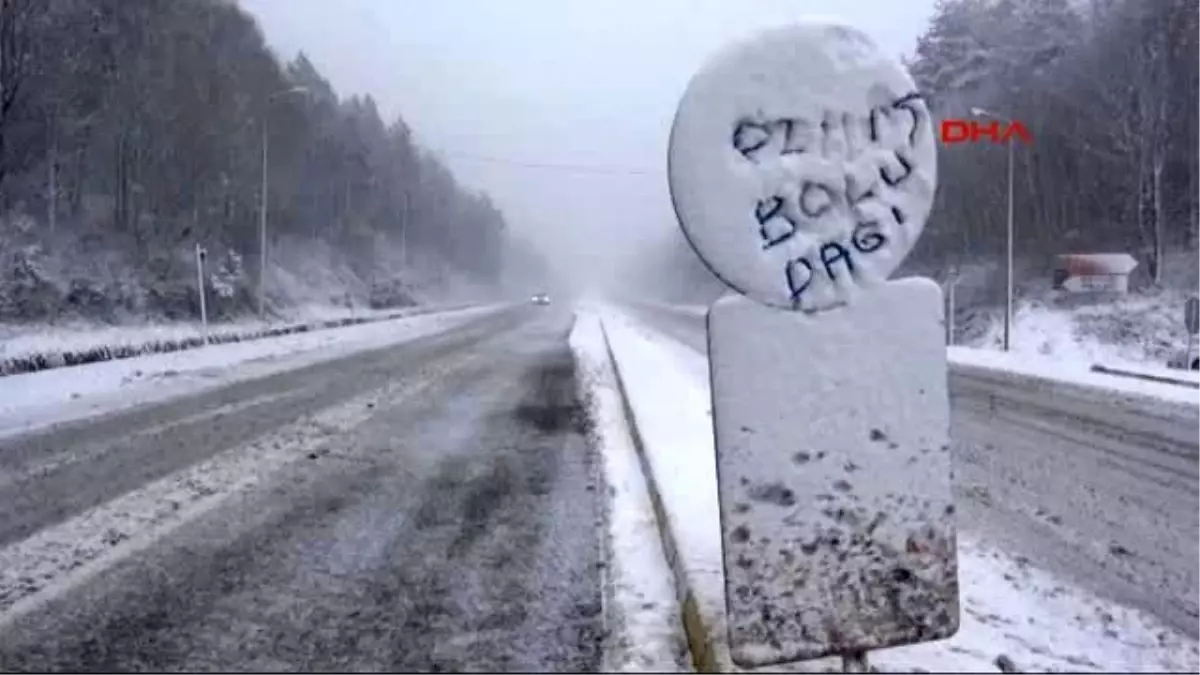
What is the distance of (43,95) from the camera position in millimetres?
38125

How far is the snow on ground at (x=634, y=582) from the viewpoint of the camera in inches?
150

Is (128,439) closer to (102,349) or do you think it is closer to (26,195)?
(102,349)

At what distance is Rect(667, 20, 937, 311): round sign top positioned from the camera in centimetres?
306

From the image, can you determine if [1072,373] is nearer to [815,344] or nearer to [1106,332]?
[1106,332]

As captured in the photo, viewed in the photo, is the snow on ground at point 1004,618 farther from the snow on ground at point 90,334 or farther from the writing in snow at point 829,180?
the snow on ground at point 90,334

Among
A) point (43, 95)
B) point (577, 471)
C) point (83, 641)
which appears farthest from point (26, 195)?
point (83, 641)

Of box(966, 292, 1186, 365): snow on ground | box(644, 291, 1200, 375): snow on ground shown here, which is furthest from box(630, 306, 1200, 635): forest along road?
box(966, 292, 1186, 365): snow on ground

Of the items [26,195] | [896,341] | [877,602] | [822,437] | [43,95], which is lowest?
[877,602]

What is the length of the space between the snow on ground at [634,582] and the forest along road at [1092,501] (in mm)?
1789

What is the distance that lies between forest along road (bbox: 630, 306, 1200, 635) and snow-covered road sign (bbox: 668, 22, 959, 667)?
92.9 inches

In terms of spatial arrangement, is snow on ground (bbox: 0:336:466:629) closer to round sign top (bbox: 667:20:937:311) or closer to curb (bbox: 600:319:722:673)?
curb (bbox: 600:319:722:673)

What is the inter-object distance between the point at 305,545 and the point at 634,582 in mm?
1999

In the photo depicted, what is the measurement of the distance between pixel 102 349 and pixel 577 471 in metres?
20.0

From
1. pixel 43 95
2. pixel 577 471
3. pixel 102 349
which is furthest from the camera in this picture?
pixel 43 95
